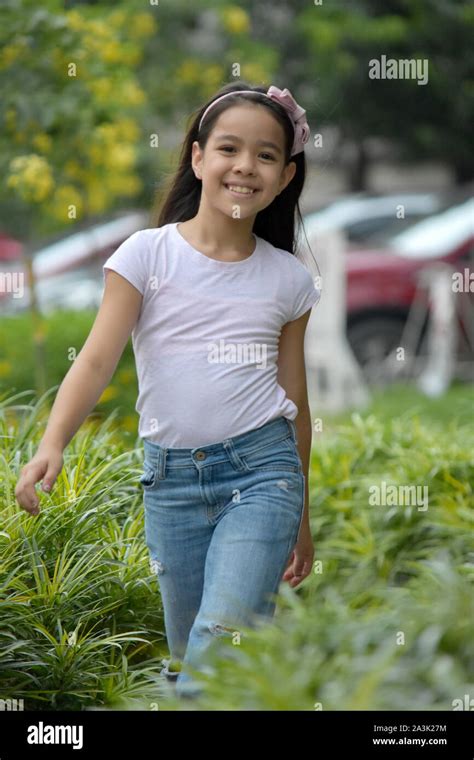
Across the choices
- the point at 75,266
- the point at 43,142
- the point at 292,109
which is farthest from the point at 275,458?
the point at 75,266

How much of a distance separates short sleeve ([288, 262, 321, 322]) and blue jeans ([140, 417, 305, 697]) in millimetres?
255

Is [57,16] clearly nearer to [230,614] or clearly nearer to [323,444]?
[323,444]

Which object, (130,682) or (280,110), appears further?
(130,682)

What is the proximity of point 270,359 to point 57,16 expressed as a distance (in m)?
3.68

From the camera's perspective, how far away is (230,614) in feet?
9.20

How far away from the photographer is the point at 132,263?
117 inches

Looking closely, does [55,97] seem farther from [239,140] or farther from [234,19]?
[234,19]

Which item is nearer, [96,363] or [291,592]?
[291,592]

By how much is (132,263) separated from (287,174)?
0.44 metres

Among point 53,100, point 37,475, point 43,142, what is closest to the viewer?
point 37,475

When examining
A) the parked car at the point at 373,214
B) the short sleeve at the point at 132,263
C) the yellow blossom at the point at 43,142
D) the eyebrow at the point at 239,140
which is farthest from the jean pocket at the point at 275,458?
the parked car at the point at 373,214
